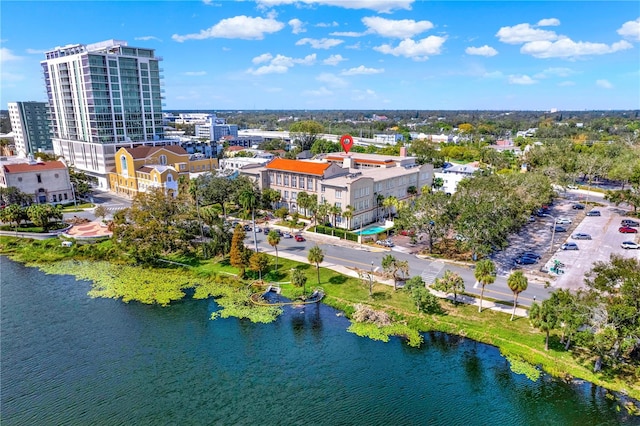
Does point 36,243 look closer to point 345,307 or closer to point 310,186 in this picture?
point 310,186

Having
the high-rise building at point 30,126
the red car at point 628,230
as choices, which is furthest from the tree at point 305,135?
the red car at point 628,230

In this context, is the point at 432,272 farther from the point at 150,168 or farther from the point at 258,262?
the point at 150,168

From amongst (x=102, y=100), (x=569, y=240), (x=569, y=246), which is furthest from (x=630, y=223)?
(x=102, y=100)

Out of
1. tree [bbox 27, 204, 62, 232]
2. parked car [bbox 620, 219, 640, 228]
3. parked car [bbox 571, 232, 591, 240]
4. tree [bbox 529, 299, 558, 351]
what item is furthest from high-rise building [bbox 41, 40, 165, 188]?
parked car [bbox 620, 219, 640, 228]

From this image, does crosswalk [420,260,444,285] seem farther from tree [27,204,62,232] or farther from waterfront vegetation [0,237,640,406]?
tree [27,204,62,232]

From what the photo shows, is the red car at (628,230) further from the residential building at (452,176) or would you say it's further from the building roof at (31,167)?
the building roof at (31,167)

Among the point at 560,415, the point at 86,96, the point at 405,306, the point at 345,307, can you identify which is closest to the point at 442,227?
the point at 405,306
